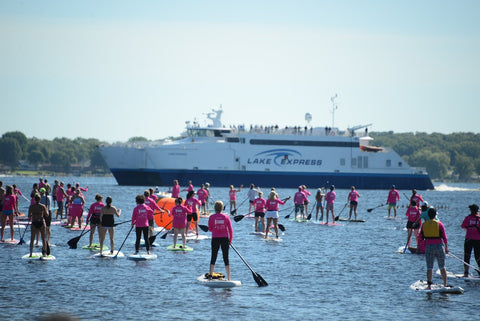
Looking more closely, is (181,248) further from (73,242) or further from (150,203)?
(73,242)

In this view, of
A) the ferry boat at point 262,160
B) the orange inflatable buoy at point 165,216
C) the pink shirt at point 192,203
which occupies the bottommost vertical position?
the orange inflatable buoy at point 165,216

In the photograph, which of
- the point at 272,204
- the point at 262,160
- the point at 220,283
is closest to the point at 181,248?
the point at 272,204

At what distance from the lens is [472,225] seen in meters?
16.6

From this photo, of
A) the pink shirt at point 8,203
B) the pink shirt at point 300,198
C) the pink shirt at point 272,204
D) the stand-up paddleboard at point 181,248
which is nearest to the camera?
the pink shirt at point 8,203

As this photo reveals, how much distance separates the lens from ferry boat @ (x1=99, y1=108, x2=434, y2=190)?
8031cm

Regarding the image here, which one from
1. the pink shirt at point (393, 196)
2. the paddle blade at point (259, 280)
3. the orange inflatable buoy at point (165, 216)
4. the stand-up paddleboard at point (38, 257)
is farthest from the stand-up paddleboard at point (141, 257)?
the pink shirt at point (393, 196)

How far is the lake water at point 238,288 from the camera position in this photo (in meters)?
13.4

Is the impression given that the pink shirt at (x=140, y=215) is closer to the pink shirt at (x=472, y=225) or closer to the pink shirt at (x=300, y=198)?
the pink shirt at (x=472, y=225)

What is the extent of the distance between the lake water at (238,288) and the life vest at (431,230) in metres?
1.30

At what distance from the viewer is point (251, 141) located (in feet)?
272

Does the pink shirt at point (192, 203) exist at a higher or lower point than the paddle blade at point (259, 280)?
higher

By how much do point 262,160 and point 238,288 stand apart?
67164 millimetres

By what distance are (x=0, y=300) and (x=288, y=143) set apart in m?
70.7

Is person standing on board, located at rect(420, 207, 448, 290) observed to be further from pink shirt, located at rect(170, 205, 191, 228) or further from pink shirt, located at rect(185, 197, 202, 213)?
pink shirt, located at rect(185, 197, 202, 213)
